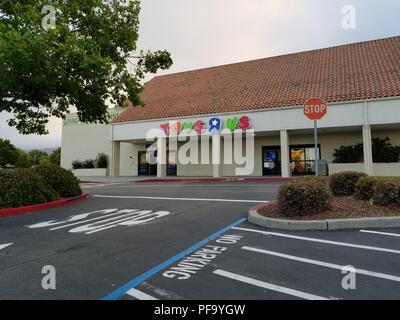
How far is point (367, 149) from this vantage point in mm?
19000

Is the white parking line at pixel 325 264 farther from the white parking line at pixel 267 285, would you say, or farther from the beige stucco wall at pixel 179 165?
the beige stucco wall at pixel 179 165

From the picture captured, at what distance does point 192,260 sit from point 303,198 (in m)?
3.52

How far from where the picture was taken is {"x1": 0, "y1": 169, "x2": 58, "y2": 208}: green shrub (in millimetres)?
9875

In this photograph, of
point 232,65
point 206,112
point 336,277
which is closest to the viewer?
point 336,277

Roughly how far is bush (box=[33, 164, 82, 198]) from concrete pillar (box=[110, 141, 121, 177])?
15.1 meters

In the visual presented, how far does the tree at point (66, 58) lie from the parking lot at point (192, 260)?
4.35 metres

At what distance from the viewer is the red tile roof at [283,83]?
807 inches

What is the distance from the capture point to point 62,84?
36.6ft

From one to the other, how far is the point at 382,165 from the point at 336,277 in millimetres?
17973

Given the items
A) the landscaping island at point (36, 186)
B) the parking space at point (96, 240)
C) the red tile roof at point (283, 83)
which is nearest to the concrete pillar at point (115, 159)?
the red tile roof at point (283, 83)

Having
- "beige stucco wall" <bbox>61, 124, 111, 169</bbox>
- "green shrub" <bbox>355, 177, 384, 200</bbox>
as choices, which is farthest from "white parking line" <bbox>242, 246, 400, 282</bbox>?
"beige stucco wall" <bbox>61, 124, 111, 169</bbox>

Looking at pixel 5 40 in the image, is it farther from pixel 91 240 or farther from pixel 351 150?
pixel 351 150

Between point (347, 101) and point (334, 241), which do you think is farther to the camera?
point (347, 101)
